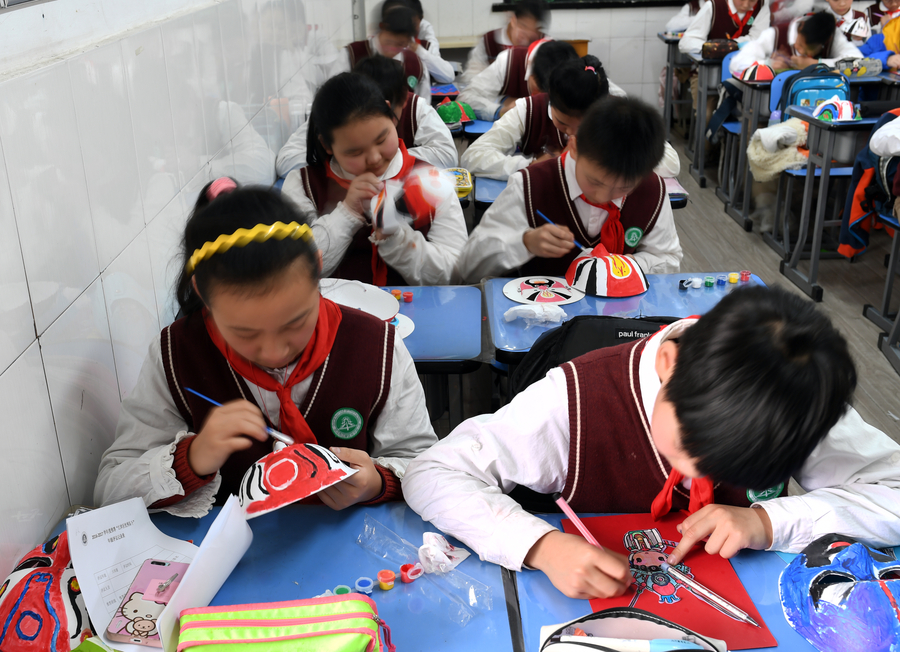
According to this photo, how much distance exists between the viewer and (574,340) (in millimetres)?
1530

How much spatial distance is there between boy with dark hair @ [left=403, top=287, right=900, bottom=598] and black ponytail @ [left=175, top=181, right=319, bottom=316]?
37 cm

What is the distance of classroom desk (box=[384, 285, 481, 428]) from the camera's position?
1.67 metres

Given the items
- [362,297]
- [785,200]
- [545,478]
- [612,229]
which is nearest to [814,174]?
[785,200]

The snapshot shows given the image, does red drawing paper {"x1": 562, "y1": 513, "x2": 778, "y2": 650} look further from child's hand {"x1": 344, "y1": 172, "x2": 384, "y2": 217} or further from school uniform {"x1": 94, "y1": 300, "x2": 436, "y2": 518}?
child's hand {"x1": 344, "y1": 172, "x2": 384, "y2": 217}

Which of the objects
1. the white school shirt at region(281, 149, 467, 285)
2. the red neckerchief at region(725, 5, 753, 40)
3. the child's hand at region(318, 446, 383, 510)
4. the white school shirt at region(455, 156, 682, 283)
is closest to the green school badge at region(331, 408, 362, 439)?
the child's hand at region(318, 446, 383, 510)

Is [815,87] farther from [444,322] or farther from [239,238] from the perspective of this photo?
[239,238]

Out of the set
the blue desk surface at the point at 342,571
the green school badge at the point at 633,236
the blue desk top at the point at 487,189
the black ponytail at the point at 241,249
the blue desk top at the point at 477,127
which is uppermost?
the black ponytail at the point at 241,249

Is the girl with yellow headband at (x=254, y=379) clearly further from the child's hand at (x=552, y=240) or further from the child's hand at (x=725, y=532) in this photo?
the child's hand at (x=552, y=240)

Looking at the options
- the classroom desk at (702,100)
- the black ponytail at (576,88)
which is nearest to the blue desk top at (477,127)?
the black ponytail at (576,88)

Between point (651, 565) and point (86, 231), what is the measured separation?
105 cm

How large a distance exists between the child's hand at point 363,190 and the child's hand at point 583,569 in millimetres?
1494

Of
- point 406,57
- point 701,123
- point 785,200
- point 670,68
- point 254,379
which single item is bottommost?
point 785,200

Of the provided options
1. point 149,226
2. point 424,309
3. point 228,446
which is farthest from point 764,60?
point 228,446

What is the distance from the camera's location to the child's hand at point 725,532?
98 centimetres
